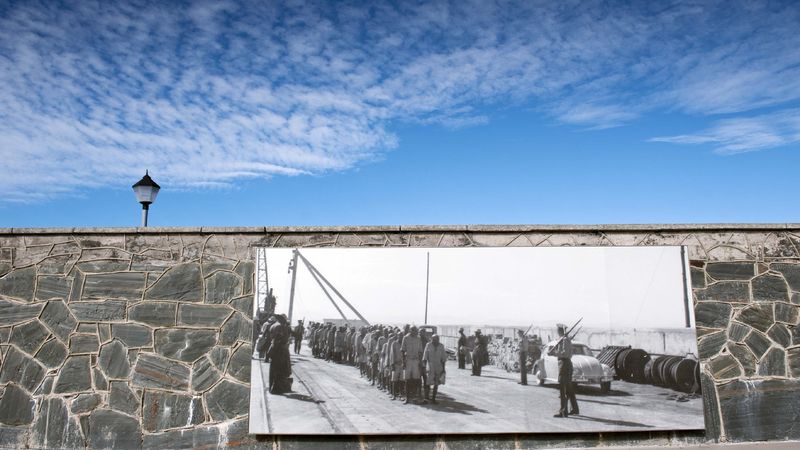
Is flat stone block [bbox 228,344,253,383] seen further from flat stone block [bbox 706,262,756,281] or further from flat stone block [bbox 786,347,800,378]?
flat stone block [bbox 786,347,800,378]

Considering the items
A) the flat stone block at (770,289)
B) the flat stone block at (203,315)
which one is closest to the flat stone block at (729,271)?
the flat stone block at (770,289)

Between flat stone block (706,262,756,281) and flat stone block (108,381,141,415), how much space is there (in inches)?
252

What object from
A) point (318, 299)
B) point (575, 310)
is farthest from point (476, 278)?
point (318, 299)

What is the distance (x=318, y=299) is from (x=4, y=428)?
3.65 m

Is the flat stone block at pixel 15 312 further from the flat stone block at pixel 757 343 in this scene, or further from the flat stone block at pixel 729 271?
the flat stone block at pixel 757 343

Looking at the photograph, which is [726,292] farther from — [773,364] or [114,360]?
[114,360]

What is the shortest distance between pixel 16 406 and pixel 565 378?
19.5 ft

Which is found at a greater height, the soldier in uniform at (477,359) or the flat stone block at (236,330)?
the flat stone block at (236,330)

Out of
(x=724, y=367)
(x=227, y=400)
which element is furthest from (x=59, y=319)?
(x=724, y=367)

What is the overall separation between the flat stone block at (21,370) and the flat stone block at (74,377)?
23 cm

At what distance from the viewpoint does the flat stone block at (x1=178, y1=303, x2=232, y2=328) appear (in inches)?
255

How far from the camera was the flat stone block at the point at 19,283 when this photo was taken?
22.0 feet

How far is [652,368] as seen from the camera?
6445mm

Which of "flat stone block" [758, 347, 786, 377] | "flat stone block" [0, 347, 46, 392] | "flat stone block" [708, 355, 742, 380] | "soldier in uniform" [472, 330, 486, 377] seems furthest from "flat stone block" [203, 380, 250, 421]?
"flat stone block" [758, 347, 786, 377]
